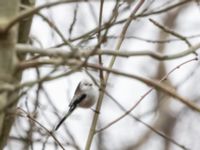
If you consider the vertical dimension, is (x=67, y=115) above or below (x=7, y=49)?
above

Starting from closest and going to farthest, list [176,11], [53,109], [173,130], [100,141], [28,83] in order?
[28,83], [53,109], [100,141], [173,130], [176,11]

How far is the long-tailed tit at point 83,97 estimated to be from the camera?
2.41 metres

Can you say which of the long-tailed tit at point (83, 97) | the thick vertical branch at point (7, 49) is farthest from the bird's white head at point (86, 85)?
the thick vertical branch at point (7, 49)

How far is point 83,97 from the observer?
2.46 m

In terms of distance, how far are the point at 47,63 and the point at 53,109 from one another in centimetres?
161

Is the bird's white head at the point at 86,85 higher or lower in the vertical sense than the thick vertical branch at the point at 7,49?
higher

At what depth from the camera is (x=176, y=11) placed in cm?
629

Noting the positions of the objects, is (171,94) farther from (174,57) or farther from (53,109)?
(53,109)

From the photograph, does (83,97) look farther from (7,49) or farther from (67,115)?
(7,49)

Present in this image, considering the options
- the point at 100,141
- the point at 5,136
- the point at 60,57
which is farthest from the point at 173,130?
the point at 60,57

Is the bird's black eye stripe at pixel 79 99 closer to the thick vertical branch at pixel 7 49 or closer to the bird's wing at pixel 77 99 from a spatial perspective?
the bird's wing at pixel 77 99

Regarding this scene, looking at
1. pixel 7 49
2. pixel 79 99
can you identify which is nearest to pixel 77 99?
pixel 79 99

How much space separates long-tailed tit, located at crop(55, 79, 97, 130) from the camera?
2.41 meters

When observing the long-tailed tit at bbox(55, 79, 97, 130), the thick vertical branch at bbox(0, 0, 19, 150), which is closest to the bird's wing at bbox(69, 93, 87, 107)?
the long-tailed tit at bbox(55, 79, 97, 130)
